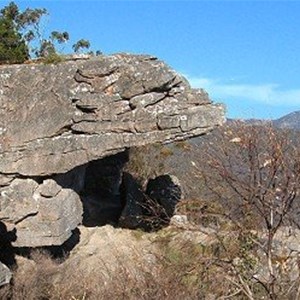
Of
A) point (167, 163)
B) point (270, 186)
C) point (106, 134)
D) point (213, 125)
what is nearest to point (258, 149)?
point (270, 186)

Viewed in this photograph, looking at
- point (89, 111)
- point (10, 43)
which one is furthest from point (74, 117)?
point (10, 43)

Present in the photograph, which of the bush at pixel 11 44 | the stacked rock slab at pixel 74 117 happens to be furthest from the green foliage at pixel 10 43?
the stacked rock slab at pixel 74 117

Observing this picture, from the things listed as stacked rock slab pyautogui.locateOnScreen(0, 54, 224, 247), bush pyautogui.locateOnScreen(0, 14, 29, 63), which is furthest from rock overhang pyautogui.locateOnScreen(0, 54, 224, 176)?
bush pyautogui.locateOnScreen(0, 14, 29, 63)

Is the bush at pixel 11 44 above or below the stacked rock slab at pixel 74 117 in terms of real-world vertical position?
above

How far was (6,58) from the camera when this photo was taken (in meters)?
22.3

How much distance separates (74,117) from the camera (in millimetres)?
18375

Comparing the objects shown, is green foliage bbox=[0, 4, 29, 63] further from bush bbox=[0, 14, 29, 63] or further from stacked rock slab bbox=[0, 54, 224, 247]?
stacked rock slab bbox=[0, 54, 224, 247]

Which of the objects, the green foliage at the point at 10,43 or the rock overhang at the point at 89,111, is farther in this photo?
the green foliage at the point at 10,43

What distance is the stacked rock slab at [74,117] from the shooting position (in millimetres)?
18328

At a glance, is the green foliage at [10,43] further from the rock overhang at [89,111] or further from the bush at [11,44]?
the rock overhang at [89,111]

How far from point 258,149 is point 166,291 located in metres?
3.74

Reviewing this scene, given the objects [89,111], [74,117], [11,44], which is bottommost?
[74,117]

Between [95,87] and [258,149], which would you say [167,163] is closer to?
[95,87]

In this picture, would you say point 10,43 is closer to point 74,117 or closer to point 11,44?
point 11,44
